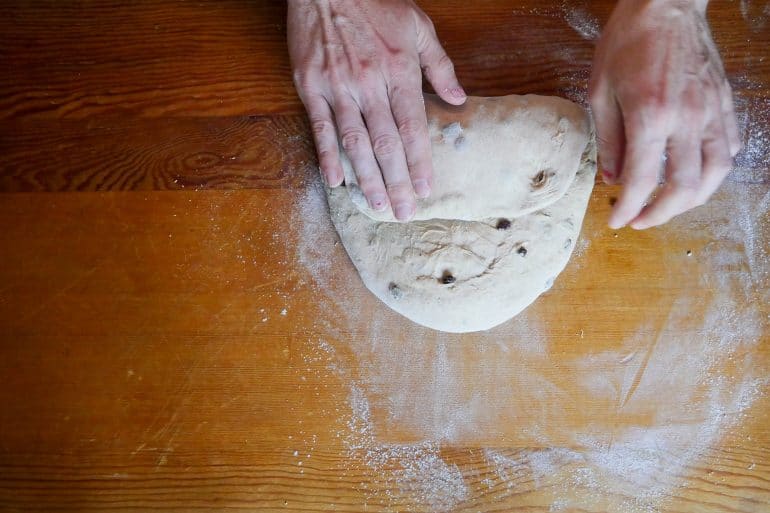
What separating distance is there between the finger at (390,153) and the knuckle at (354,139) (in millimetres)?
22

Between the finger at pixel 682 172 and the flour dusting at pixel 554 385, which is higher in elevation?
the finger at pixel 682 172

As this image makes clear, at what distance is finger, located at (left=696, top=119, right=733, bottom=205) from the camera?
1.04 meters

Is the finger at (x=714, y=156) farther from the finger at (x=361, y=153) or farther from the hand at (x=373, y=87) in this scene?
the finger at (x=361, y=153)

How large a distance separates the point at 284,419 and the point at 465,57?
3.57ft

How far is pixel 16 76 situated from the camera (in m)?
1.54

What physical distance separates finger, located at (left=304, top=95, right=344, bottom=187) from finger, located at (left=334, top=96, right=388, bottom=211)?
0.03 m

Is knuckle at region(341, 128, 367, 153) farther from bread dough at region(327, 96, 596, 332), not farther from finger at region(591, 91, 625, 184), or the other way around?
finger at region(591, 91, 625, 184)

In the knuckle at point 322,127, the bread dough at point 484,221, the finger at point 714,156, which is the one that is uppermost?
the finger at point 714,156

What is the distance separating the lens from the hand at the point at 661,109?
3.41 feet

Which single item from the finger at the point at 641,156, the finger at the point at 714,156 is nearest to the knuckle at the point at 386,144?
the finger at the point at 641,156

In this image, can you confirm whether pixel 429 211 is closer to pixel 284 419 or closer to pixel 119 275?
pixel 284 419

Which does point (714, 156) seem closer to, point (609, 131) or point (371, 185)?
point (609, 131)

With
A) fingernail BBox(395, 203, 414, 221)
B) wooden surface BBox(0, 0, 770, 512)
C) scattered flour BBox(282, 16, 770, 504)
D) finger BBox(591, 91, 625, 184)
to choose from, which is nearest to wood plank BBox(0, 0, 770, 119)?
wooden surface BBox(0, 0, 770, 512)

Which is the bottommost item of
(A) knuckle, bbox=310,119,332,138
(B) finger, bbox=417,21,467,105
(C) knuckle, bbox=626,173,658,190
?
(A) knuckle, bbox=310,119,332,138
